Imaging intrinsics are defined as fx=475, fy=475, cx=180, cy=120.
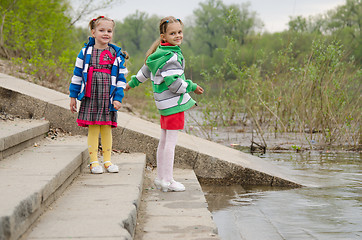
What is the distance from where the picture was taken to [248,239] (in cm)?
335

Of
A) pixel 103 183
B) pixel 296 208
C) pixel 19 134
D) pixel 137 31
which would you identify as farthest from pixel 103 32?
pixel 137 31

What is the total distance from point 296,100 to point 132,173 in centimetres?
545

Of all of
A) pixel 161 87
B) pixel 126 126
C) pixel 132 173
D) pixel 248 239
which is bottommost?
pixel 248 239

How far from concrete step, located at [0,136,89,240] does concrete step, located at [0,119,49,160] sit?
64 mm

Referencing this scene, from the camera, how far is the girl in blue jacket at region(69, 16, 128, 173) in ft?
13.9

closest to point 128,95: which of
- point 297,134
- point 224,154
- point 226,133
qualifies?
point 226,133

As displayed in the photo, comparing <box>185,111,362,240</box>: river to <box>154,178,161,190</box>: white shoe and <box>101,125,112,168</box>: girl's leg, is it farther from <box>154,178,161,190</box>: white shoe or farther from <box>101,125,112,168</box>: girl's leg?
<box>101,125,112,168</box>: girl's leg

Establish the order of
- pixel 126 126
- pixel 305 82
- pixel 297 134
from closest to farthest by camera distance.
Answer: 1. pixel 126 126
2. pixel 305 82
3. pixel 297 134

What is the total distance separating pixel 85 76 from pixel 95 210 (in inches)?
58.4

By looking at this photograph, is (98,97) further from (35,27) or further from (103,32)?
(35,27)

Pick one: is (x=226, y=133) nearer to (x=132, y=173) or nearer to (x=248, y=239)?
(x=132, y=173)

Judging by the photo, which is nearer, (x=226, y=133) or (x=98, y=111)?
(x=98, y=111)

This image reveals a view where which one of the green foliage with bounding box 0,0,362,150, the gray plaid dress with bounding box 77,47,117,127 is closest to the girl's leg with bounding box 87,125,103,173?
the gray plaid dress with bounding box 77,47,117,127

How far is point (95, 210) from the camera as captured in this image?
10.2 ft
